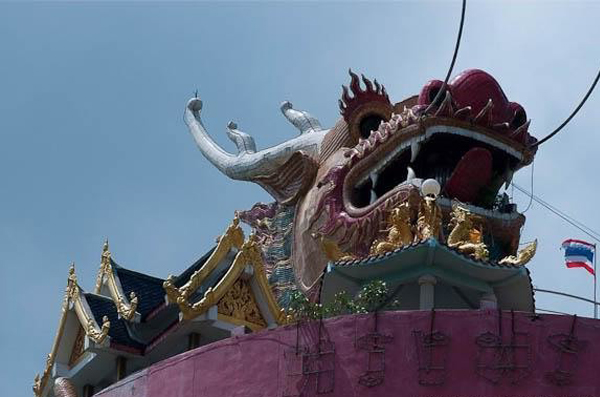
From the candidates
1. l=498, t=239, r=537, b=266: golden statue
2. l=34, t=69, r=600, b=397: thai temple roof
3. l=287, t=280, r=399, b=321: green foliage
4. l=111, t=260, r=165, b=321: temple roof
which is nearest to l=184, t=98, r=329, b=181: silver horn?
l=34, t=69, r=600, b=397: thai temple roof

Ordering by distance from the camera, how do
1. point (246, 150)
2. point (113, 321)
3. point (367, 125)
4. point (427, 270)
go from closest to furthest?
point (427, 270) < point (113, 321) < point (367, 125) < point (246, 150)

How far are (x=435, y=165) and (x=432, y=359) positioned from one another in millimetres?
7502

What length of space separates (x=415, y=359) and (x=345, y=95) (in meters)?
9.03

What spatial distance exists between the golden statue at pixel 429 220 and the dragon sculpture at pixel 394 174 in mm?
229

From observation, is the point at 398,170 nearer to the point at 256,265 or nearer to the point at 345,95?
the point at 345,95

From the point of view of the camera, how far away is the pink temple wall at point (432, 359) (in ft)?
54.1

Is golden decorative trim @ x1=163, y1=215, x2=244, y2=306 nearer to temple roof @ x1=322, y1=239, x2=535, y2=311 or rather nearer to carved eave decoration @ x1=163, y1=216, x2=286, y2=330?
carved eave decoration @ x1=163, y1=216, x2=286, y2=330

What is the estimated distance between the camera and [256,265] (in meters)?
21.8

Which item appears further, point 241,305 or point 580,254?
point 580,254

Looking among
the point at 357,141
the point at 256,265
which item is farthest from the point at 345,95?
the point at 256,265

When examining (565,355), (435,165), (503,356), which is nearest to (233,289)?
(435,165)

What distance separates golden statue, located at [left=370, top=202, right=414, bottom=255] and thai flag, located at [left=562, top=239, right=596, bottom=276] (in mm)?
4177

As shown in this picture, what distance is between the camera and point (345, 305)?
18188 millimetres

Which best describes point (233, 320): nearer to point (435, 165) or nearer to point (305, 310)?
point (305, 310)
